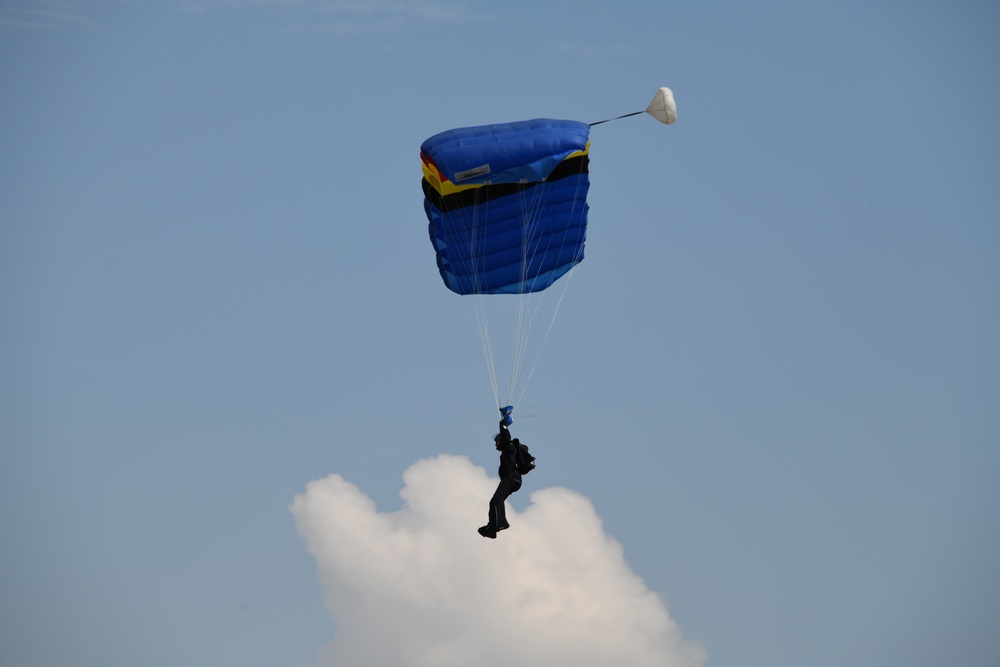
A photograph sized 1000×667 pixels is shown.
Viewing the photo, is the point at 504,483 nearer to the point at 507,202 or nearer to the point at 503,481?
the point at 503,481

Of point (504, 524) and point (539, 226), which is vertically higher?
point (539, 226)

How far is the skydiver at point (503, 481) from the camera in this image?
32.0 meters

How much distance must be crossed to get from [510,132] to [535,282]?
3.05 metres

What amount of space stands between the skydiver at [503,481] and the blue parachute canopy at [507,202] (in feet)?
11.2

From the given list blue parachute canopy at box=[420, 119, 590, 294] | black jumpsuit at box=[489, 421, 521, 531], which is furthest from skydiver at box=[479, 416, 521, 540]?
blue parachute canopy at box=[420, 119, 590, 294]

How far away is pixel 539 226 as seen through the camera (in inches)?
1364

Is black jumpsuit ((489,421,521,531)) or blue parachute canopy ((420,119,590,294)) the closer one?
black jumpsuit ((489,421,521,531))

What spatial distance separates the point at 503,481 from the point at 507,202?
5.02 meters

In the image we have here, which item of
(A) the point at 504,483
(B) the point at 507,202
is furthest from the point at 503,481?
(B) the point at 507,202

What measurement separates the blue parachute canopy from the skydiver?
3417mm

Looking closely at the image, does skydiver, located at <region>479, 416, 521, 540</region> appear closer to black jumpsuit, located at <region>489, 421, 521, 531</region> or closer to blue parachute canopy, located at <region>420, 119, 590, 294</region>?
black jumpsuit, located at <region>489, 421, 521, 531</region>

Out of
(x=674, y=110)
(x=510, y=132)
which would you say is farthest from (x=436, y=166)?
(x=674, y=110)

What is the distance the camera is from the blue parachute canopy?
33031 millimetres

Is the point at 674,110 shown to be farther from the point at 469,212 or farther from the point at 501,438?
the point at 501,438
